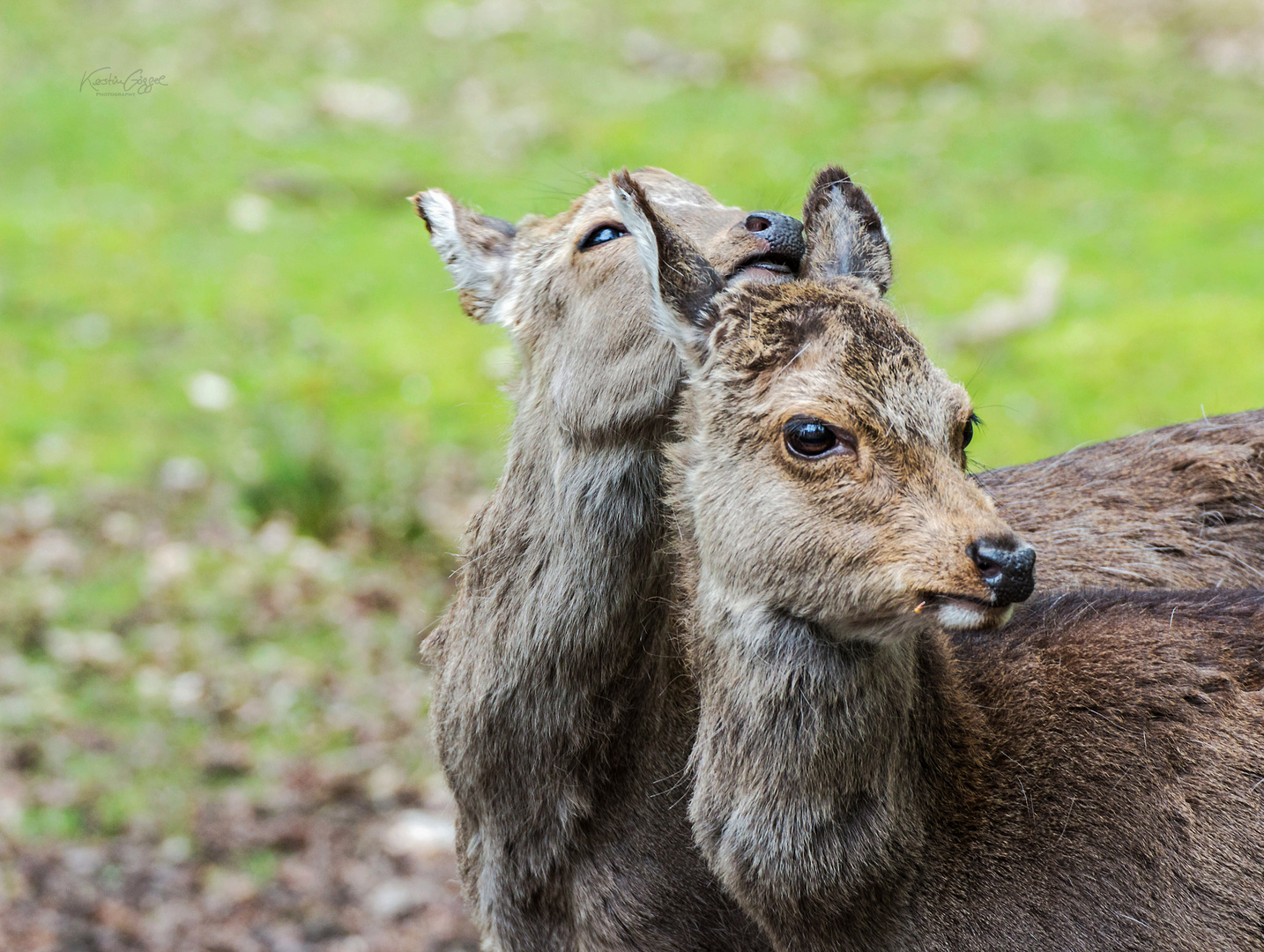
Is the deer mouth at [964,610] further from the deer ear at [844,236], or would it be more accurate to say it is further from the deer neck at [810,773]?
the deer ear at [844,236]

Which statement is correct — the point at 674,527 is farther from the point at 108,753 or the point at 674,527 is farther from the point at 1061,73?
the point at 1061,73

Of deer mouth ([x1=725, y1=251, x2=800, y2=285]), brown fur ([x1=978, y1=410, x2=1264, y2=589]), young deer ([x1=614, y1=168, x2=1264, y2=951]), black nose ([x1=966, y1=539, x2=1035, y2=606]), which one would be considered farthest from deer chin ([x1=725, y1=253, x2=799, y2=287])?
brown fur ([x1=978, y1=410, x2=1264, y2=589])

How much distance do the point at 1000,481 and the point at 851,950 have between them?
2.06 m

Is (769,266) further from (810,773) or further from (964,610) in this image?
(810,773)

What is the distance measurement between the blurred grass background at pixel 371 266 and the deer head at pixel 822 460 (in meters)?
1.03

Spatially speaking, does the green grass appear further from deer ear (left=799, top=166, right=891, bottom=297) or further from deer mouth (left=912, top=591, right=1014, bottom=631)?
deer mouth (left=912, top=591, right=1014, bottom=631)

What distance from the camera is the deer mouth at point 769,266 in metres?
3.84

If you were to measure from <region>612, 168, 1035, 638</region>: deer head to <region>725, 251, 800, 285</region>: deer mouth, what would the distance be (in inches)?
6.7

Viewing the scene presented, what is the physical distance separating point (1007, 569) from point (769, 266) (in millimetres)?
1243

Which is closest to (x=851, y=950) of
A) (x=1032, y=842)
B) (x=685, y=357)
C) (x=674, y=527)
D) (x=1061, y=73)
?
(x=1032, y=842)

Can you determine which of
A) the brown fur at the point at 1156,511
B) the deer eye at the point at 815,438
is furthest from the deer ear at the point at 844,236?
the brown fur at the point at 1156,511

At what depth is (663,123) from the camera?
19422 mm

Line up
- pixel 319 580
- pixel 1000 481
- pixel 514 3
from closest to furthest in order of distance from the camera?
pixel 1000 481 < pixel 319 580 < pixel 514 3

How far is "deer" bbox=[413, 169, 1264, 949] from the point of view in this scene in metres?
4.09
